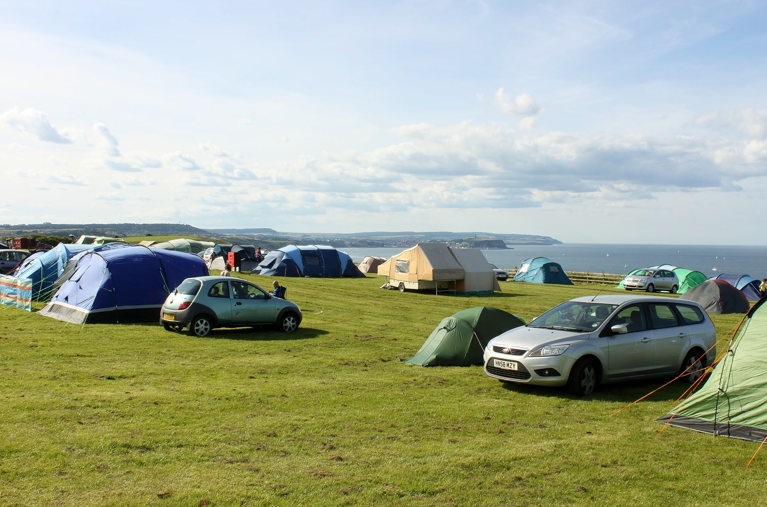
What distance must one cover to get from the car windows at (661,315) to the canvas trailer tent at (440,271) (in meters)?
24.1

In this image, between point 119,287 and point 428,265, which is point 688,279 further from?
point 119,287

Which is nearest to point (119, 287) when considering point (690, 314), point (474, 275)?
point (690, 314)

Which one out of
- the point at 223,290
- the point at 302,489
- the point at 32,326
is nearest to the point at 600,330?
the point at 302,489

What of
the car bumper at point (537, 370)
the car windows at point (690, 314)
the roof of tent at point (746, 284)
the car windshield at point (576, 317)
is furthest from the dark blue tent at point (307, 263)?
the car bumper at point (537, 370)

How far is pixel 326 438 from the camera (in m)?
9.05

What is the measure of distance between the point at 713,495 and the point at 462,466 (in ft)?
8.55

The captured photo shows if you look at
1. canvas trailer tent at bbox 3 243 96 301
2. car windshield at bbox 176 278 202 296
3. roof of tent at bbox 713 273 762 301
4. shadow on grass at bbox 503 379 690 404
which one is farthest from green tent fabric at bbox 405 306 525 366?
roof of tent at bbox 713 273 762 301

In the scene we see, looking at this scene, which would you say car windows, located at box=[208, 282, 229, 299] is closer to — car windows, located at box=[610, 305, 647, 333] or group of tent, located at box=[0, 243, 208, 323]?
group of tent, located at box=[0, 243, 208, 323]

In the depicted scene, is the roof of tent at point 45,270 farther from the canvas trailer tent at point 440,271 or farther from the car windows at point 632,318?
the car windows at point 632,318

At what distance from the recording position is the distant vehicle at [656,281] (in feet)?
152

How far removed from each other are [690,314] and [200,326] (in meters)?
12.0

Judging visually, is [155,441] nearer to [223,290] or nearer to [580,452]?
[580,452]

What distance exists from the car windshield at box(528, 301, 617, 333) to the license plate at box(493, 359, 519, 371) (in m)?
1.19

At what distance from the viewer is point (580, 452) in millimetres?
8656
